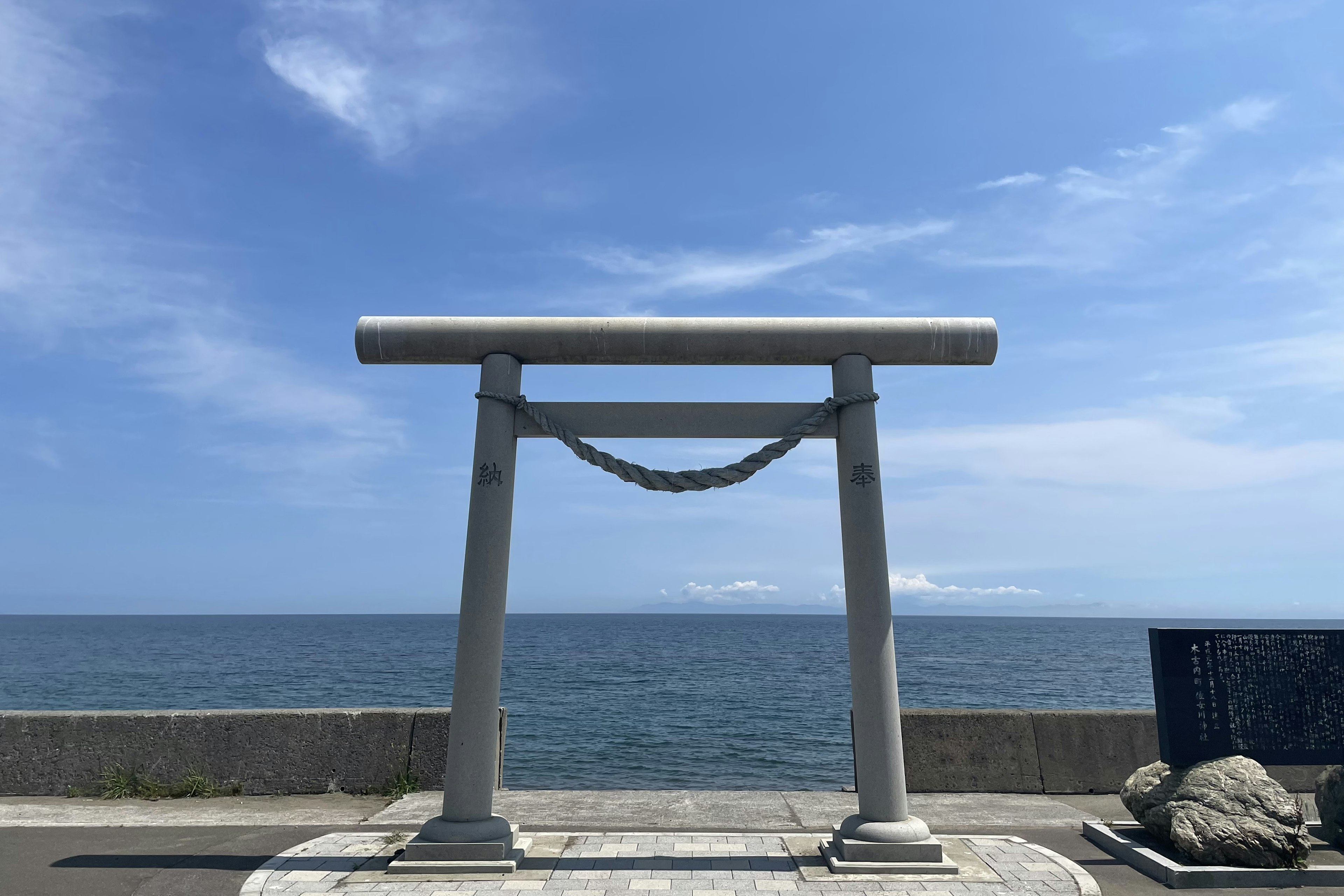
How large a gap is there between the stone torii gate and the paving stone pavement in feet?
1.57

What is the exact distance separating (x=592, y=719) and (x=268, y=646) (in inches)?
2591

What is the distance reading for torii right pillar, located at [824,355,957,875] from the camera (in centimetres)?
583

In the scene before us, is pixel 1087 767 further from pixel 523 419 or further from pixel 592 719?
pixel 592 719

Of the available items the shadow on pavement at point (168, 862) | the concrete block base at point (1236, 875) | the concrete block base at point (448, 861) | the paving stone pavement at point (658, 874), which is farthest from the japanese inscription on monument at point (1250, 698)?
the shadow on pavement at point (168, 862)

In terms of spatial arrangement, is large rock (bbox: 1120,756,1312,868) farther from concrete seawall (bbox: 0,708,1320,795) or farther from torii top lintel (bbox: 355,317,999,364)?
torii top lintel (bbox: 355,317,999,364)

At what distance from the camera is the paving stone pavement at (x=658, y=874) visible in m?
5.39

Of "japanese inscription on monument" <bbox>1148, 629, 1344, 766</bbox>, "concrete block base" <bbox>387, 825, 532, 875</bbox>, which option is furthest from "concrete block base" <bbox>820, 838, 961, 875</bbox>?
"concrete block base" <bbox>387, 825, 532, 875</bbox>

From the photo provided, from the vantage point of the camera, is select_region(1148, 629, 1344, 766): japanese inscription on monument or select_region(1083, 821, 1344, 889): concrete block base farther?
select_region(1148, 629, 1344, 766): japanese inscription on monument

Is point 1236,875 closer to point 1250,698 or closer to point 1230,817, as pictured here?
point 1230,817

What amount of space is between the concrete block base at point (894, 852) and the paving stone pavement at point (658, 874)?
161 mm

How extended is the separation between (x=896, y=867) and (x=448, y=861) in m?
3.24

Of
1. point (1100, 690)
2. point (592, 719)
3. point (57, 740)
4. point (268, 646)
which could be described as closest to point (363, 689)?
point (592, 719)

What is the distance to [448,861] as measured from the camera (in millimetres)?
5816

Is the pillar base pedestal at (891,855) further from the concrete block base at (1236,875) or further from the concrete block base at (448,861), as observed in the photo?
the concrete block base at (448,861)
